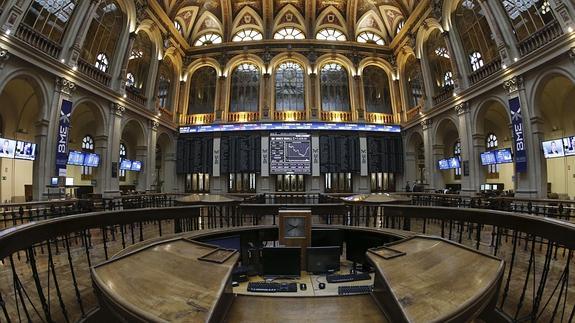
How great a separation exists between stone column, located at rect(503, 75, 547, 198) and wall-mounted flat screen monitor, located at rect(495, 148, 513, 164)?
1360mm

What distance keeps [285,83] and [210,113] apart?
6.28 meters

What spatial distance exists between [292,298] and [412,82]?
2180 cm

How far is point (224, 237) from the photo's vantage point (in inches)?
172

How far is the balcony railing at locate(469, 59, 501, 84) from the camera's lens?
12.3 metres

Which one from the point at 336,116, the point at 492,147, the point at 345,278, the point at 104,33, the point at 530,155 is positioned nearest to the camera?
the point at 345,278

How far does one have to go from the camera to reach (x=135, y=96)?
16656mm

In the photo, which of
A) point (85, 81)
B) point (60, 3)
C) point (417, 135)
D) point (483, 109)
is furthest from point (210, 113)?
point (483, 109)

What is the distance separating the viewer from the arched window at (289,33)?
22906 millimetres

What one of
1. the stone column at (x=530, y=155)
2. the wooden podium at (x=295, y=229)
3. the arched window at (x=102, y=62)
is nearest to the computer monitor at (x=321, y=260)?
the wooden podium at (x=295, y=229)

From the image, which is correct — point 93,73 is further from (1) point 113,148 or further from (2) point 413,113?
(2) point 413,113

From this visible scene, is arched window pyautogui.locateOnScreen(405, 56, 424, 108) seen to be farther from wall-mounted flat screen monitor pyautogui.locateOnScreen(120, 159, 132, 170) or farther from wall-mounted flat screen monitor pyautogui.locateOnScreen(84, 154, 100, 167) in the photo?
wall-mounted flat screen monitor pyautogui.locateOnScreen(84, 154, 100, 167)

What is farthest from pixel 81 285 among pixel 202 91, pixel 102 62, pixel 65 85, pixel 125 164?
pixel 202 91

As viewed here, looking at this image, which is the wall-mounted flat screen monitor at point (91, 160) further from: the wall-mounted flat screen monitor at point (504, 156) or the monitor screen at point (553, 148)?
the monitor screen at point (553, 148)

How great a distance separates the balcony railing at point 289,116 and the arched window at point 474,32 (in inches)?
420
